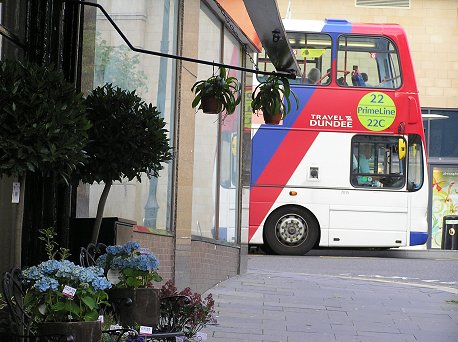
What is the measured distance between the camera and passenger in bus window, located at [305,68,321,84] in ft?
72.1

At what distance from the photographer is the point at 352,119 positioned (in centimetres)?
2189

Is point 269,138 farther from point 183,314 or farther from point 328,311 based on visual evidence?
point 183,314

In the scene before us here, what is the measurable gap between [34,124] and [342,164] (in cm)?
1657

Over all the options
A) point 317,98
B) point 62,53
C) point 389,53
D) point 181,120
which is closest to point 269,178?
point 317,98

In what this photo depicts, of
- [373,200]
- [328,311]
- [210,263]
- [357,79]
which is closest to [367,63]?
[357,79]

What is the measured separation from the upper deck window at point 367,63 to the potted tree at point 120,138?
14992mm

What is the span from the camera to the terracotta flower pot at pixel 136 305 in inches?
271

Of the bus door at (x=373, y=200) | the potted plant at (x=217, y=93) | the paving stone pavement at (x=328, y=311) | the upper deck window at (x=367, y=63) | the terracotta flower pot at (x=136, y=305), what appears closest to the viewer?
the terracotta flower pot at (x=136, y=305)

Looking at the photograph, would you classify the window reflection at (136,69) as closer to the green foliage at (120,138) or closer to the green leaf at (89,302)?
the green foliage at (120,138)

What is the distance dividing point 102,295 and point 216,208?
8889 mm

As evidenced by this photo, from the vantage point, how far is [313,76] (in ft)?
72.4

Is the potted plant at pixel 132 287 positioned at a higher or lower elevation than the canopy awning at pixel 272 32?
lower

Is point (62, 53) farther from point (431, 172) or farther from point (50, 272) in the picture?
point (431, 172)

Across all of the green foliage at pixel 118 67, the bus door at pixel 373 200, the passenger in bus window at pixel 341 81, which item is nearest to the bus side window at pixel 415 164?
the bus door at pixel 373 200
